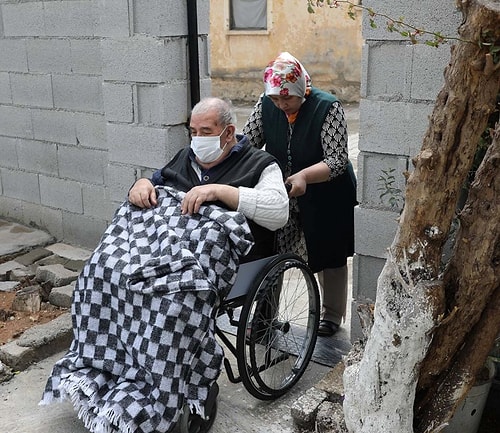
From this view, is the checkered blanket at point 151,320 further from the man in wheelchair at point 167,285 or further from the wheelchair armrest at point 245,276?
the wheelchair armrest at point 245,276

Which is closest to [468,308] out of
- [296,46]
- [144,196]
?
[144,196]

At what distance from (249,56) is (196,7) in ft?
30.7

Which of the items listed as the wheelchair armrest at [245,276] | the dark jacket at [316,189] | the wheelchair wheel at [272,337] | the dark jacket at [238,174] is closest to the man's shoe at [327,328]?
the wheelchair wheel at [272,337]

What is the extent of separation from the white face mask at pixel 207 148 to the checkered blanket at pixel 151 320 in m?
0.22

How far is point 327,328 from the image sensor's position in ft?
11.7

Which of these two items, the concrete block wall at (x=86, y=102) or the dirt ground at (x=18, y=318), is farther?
the concrete block wall at (x=86, y=102)

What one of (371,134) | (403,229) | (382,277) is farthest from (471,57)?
(371,134)

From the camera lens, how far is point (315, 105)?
3234 millimetres

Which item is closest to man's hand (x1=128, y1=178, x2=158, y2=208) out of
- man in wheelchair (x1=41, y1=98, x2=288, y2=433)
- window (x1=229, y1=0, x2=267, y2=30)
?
man in wheelchair (x1=41, y1=98, x2=288, y2=433)

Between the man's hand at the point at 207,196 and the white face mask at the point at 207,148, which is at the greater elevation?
the white face mask at the point at 207,148

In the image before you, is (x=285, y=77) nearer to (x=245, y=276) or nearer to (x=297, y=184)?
(x=297, y=184)

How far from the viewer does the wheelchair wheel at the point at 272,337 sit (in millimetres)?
2729

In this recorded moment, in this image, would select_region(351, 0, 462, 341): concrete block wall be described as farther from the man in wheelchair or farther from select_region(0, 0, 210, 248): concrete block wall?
select_region(0, 0, 210, 248): concrete block wall

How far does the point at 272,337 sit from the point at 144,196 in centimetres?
84
